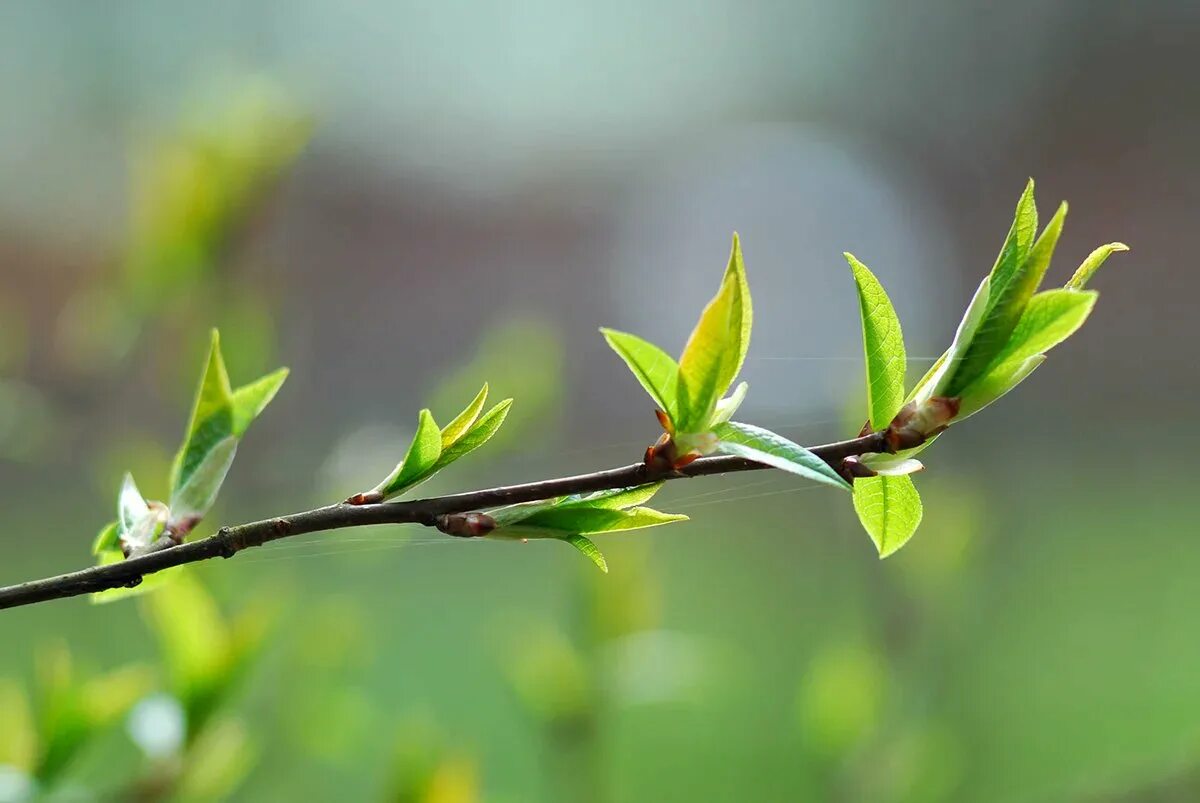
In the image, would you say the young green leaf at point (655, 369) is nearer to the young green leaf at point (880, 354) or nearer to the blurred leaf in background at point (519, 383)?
the young green leaf at point (880, 354)

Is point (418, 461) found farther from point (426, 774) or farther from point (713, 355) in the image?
point (426, 774)

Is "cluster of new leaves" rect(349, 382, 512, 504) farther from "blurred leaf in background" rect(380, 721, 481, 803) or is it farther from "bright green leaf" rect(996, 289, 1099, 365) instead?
"blurred leaf in background" rect(380, 721, 481, 803)

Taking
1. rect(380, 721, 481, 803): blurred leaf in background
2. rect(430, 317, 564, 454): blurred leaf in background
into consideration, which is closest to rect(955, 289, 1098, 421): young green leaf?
rect(380, 721, 481, 803): blurred leaf in background

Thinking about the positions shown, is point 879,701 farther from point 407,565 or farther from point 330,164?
point 330,164

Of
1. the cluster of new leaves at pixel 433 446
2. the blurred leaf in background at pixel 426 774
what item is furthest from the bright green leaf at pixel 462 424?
the blurred leaf in background at pixel 426 774

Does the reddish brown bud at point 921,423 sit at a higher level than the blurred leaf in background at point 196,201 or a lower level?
lower

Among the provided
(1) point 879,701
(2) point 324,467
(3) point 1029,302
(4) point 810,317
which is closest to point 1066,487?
(4) point 810,317
